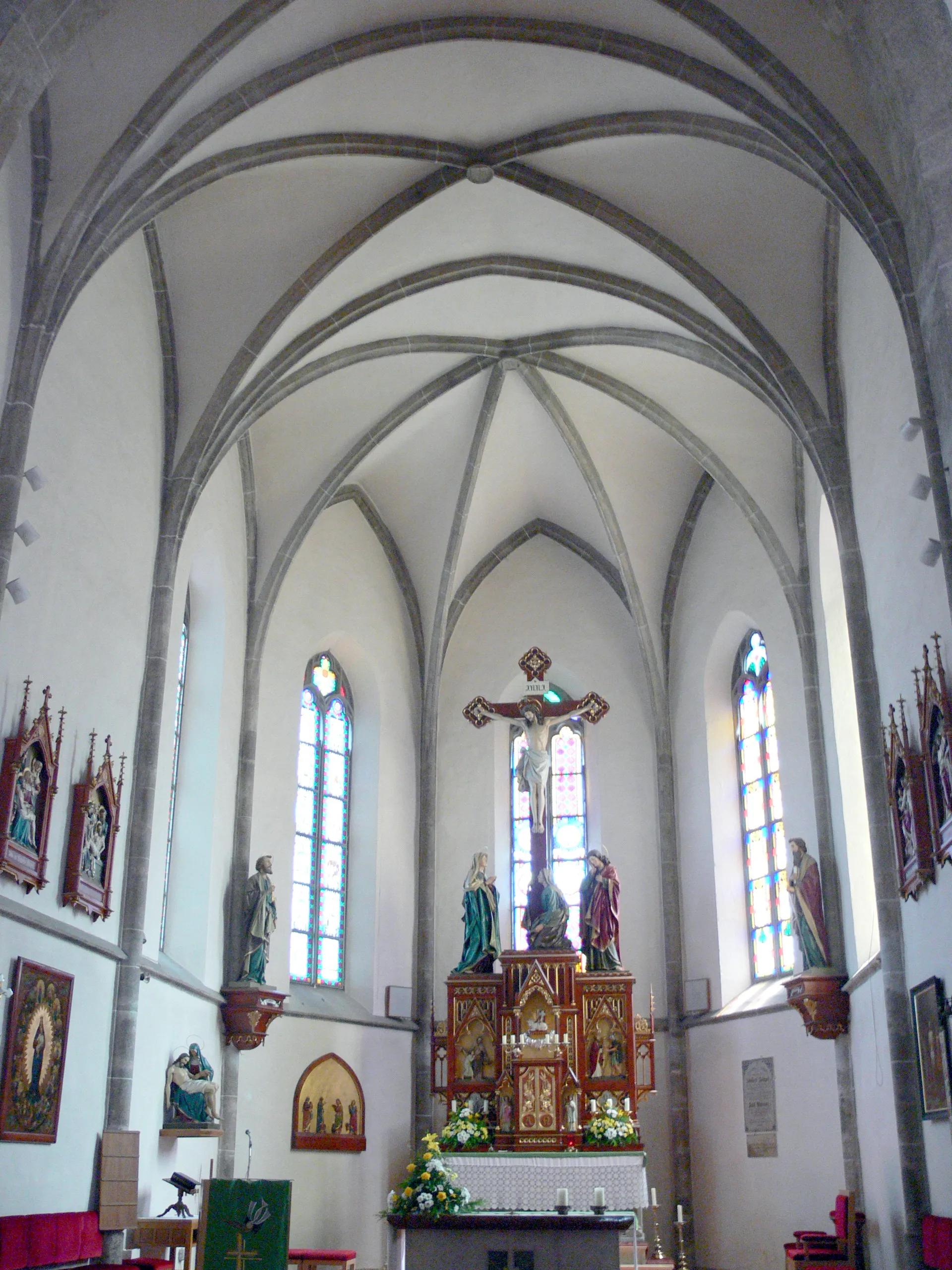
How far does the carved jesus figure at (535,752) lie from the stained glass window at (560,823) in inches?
42.7

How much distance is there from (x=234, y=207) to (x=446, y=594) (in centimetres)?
719

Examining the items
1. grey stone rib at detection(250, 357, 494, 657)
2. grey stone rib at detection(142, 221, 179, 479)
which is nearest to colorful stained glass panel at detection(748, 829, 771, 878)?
grey stone rib at detection(250, 357, 494, 657)

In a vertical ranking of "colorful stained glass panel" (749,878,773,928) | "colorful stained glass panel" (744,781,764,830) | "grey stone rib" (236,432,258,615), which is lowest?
"colorful stained glass panel" (749,878,773,928)

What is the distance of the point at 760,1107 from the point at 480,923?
3881 millimetres

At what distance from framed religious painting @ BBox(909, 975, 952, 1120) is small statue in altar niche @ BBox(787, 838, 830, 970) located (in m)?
3.18

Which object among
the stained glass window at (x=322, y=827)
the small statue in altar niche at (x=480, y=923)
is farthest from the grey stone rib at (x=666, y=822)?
the stained glass window at (x=322, y=827)

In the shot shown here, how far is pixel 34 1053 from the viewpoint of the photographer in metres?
10.3

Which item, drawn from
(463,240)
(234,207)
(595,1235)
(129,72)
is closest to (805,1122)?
(595,1235)

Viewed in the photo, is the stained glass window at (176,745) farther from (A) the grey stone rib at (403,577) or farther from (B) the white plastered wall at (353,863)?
(A) the grey stone rib at (403,577)

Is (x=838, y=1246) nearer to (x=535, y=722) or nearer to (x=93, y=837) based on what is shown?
(x=535, y=722)

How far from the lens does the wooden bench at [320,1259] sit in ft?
42.7

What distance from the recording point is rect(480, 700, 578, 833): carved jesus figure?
670 inches

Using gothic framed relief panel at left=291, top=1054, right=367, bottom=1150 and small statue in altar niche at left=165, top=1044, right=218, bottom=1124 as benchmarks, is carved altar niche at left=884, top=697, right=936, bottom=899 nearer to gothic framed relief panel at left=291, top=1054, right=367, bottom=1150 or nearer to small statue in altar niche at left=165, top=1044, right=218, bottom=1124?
small statue in altar niche at left=165, top=1044, right=218, bottom=1124

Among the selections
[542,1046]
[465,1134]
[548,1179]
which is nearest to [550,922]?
[542,1046]
